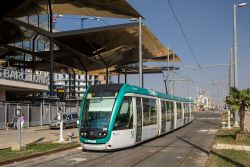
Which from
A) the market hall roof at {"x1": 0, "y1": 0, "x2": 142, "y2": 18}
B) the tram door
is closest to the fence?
the market hall roof at {"x1": 0, "y1": 0, "x2": 142, "y2": 18}

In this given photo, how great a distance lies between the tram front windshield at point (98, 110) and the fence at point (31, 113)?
22.5m

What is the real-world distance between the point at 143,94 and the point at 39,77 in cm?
2893

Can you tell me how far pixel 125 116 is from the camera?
719 inches

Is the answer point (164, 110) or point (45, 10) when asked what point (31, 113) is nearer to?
point (45, 10)

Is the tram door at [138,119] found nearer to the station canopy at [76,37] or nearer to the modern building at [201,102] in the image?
the station canopy at [76,37]

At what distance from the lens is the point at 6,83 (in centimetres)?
4025

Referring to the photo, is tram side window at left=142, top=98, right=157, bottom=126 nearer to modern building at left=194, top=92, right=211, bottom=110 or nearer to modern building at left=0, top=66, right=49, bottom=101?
modern building at left=0, top=66, right=49, bottom=101

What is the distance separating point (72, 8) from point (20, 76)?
1334 centimetres

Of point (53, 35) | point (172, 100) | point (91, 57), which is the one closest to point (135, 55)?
point (91, 57)

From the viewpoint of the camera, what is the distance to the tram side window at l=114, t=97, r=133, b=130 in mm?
17766

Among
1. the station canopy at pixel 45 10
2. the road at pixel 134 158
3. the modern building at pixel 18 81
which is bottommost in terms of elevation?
the road at pixel 134 158

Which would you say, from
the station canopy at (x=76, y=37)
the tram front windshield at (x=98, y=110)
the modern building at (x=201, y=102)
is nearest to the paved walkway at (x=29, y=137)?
the tram front windshield at (x=98, y=110)

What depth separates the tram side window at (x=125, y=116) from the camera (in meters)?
17.8

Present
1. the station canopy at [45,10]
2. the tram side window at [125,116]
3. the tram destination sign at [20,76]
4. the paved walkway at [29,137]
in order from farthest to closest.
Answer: the station canopy at [45,10] < the tram destination sign at [20,76] < the paved walkway at [29,137] < the tram side window at [125,116]
